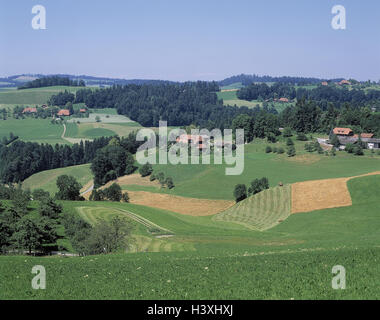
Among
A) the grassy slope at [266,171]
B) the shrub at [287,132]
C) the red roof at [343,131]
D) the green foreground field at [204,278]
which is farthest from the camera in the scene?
the shrub at [287,132]

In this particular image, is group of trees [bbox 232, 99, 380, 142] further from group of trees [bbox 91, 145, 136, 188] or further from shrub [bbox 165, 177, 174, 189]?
shrub [bbox 165, 177, 174, 189]

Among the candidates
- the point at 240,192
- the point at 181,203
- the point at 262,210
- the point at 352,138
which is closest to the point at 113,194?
the point at 181,203

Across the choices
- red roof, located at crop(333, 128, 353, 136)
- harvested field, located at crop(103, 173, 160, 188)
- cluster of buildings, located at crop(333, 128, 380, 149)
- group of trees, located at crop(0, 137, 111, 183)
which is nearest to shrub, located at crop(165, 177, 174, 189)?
harvested field, located at crop(103, 173, 160, 188)

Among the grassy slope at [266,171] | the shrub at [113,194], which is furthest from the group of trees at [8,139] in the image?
the shrub at [113,194]

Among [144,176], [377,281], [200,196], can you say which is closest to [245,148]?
[144,176]

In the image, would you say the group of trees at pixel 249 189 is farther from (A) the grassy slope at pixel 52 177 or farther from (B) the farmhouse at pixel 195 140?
(A) the grassy slope at pixel 52 177

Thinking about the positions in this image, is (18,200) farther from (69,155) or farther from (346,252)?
(69,155)

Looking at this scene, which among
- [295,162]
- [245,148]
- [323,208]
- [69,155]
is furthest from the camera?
[69,155]
